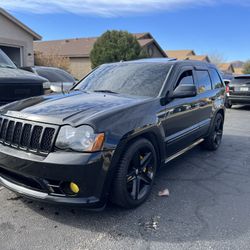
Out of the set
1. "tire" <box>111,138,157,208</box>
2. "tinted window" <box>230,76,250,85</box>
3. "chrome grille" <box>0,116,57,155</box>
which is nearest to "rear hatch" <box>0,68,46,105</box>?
"chrome grille" <box>0,116,57,155</box>

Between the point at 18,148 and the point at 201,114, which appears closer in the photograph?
the point at 18,148

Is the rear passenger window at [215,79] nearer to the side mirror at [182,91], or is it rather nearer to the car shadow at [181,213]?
the car shadow at [181,213]

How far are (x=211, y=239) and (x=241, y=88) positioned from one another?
11.8 metres

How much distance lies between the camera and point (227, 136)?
26.7 ft

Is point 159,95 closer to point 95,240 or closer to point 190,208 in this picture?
point 190,208

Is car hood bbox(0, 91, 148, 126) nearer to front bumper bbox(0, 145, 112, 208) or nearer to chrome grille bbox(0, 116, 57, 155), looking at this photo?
chrome grille bbox(0, 116, 57, 155)

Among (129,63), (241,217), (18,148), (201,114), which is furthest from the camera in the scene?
(201,114)

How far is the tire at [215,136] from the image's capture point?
6.27 m

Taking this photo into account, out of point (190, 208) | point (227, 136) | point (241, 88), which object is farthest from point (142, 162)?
point (241, 88)

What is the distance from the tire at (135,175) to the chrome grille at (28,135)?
31.7 inches

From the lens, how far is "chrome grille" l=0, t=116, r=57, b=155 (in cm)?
316

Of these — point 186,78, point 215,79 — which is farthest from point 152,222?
point 215,79

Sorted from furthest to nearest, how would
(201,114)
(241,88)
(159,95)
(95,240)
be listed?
(241,88)
(201,114)
(159,95)
(95,240)

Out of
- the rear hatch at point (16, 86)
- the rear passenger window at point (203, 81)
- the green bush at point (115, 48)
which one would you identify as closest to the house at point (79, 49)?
the green bush at point (115, 48)
